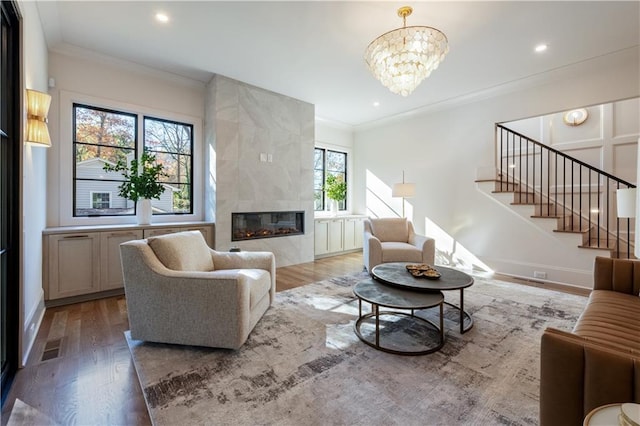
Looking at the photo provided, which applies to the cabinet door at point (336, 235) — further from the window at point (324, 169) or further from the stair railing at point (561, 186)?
the stair railing at point (561, 186)

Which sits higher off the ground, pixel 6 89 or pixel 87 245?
pixel 6 89

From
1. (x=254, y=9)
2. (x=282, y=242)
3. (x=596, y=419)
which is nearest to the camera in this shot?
(x=596, y=419)

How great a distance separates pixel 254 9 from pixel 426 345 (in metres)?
3.40

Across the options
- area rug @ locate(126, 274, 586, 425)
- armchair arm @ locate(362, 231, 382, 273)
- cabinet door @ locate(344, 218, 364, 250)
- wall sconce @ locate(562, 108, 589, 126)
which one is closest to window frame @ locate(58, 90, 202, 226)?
area rug @ locate(126, 274, 586, 425)

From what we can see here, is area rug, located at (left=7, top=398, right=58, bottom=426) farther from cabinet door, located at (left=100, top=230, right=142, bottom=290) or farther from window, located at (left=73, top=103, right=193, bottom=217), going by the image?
window, located at (left=73, top=103, right=193, bottom=217)

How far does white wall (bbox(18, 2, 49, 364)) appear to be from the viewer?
6.81 feet

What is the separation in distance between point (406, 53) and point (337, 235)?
13.5 ft

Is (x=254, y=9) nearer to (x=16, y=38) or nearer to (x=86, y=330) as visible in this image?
(x=16, y=38)

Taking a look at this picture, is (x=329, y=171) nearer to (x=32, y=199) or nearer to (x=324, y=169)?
(x=324, y=169)

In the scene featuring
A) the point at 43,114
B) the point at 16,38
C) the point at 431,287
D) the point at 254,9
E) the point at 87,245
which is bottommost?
the point at 431,287

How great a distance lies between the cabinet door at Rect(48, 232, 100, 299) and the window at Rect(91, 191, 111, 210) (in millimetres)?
650

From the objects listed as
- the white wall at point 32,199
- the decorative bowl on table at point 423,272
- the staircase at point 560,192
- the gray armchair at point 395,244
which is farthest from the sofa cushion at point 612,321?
the white wall at point 32,199

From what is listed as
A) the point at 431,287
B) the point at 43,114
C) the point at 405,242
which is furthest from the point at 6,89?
the point at 405,242

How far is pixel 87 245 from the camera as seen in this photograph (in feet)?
10.7
